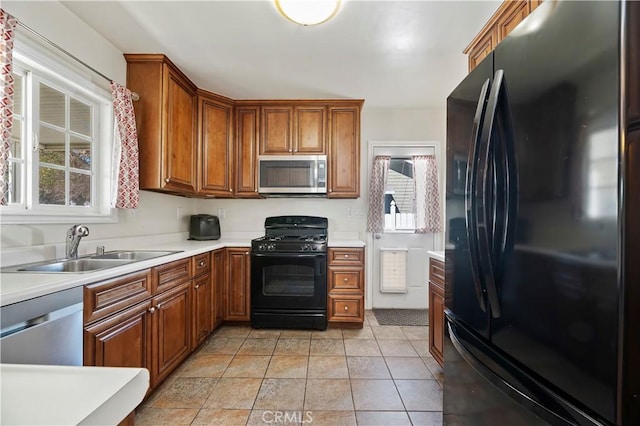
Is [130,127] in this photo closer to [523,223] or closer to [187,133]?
[187,133]

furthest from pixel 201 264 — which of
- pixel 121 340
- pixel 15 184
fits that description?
pixel 15 184

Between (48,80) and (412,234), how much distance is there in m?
3.46

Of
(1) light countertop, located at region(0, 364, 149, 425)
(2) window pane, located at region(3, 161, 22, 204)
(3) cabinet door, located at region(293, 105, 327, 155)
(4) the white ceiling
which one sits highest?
(4) the white ceiling

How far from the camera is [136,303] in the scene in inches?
61.2

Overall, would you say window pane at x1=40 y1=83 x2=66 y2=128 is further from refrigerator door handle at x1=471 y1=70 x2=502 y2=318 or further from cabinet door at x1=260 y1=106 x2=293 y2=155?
refrigerator door handle at x1=471 y1=70 x2=502 y2=318

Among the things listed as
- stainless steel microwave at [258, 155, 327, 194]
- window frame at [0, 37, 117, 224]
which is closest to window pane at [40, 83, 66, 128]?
window frame at [0, 37, 117, 224]

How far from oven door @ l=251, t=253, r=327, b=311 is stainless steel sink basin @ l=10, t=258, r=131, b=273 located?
1.28m

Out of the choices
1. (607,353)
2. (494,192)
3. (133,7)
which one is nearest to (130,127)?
(133,7)

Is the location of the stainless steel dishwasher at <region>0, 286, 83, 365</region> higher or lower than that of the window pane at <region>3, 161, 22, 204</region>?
lower

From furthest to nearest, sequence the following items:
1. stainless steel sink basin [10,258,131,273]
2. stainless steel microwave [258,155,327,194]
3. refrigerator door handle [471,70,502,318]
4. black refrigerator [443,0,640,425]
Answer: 1. stainless steel microwave [258,155,327,194]
2. stainless steel sink basin [10,258,131,273]
3. refrigerator door handle [471,70,502,318]
4. black refrigerator [443,0,640,425]

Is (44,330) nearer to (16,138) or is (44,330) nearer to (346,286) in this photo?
(16,138)

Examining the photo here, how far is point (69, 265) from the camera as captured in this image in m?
1.61

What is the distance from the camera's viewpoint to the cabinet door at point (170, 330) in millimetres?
1743

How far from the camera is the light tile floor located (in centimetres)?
163
